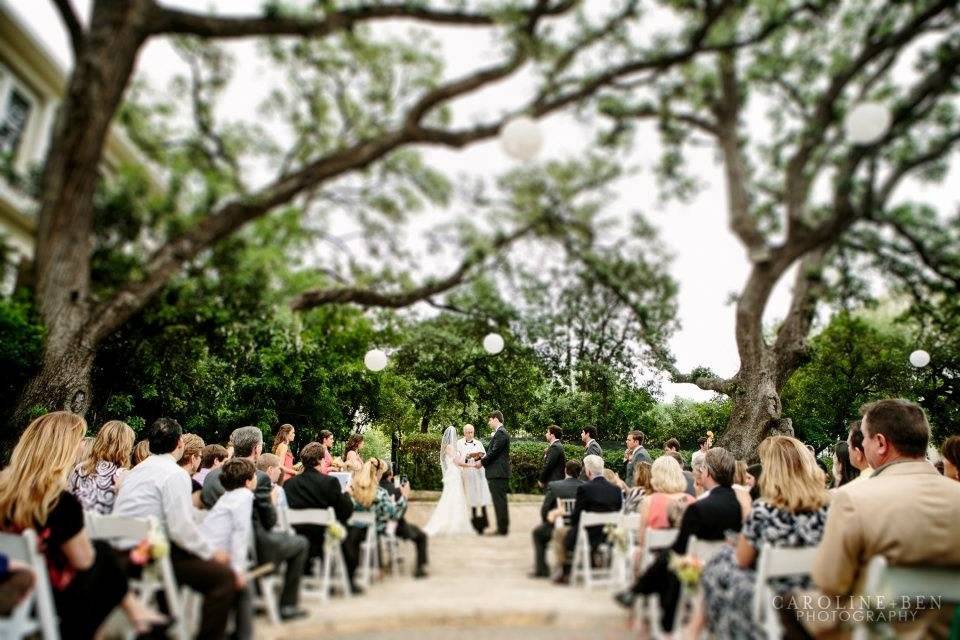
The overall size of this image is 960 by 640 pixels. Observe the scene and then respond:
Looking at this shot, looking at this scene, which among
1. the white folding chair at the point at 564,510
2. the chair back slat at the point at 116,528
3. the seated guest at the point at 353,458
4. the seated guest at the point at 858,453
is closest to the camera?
the chair back slat at the point at 116,528

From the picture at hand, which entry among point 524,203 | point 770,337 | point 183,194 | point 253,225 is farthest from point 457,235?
point 770,337

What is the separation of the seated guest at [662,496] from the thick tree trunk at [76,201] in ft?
22.3

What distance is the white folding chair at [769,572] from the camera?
9.80 ft

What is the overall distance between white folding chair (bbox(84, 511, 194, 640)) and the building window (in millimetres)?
8630

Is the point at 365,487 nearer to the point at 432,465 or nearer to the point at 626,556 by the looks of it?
the point at 626,556

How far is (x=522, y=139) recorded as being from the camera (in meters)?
7.10

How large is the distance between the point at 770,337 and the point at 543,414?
13505 millimetres

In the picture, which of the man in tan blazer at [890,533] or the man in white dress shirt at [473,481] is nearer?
the man in tan blazer at [890,533]

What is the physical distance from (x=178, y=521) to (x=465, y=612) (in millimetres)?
2091

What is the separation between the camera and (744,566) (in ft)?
11.3

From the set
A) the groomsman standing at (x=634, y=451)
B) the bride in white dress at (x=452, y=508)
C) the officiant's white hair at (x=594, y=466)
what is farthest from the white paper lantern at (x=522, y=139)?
the bride in white dress at (x=452, y=508)

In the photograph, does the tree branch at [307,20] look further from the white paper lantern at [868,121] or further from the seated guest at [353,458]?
the seated guest at [353,458]

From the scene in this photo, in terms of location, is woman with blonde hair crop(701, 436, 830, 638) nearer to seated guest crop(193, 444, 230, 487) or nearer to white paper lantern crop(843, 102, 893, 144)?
seated guest crop(193, 444, 230, 487)

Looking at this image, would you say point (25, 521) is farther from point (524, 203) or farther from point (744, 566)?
point (524, 203)
